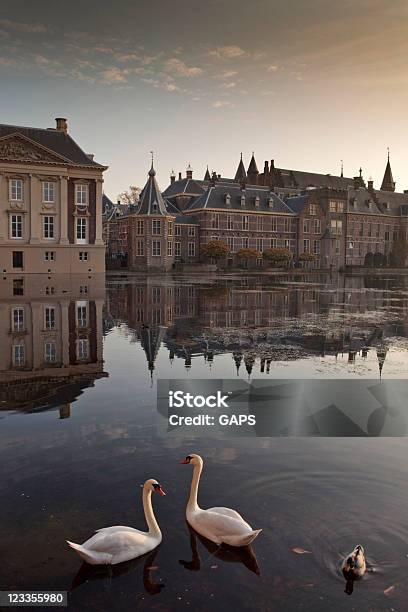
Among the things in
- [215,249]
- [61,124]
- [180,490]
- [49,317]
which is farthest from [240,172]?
[180,490]

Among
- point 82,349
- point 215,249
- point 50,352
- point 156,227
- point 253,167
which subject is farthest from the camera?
point 253,167

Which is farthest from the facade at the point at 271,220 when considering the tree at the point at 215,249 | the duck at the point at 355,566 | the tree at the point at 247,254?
the duck at the point at 355,566

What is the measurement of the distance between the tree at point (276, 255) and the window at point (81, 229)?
116 feet

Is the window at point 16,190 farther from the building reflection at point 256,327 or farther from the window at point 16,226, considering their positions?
the building reflection at point 256,327

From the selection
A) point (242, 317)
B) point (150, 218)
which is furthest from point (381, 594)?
point (150, 218)

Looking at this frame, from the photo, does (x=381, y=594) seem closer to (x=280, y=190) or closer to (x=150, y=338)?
(x=150, y=338)

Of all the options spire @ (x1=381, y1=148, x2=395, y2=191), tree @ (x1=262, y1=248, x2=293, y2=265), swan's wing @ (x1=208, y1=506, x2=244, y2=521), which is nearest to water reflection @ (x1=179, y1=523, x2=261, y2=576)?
swan's wing @ (x1=208, y1=506, x2=244, y2=521)

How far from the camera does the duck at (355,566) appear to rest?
485 centimetres

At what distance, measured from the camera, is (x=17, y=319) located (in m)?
20.0

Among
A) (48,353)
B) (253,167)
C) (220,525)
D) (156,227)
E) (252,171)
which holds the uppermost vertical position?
(253,167)

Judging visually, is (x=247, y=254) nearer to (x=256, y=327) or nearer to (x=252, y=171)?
(x=252, y=171)

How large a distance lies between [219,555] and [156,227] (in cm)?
7257

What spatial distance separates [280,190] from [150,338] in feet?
293

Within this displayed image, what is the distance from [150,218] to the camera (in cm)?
7600
